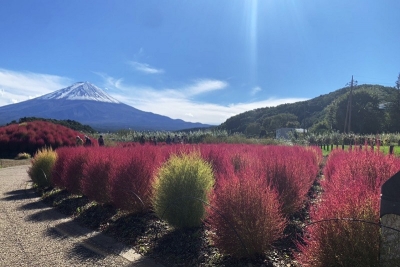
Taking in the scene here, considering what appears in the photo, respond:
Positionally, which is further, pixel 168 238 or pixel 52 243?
pixel 52 243

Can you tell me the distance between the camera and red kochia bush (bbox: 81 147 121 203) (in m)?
Result: 7.21

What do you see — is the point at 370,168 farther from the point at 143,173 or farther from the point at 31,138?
the point at 31,138

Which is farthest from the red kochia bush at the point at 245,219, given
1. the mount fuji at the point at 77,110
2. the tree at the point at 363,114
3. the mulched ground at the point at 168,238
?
the mount fuji at the point at 77,110

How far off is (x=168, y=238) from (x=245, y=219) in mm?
1766

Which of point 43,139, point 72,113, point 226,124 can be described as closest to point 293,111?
point 226,124

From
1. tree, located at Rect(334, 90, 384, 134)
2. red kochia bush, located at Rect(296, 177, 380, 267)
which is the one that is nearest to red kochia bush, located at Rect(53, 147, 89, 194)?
red kochia bush, located at Rect(296, 177, 380, 267)

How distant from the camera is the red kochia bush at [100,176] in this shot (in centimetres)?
721

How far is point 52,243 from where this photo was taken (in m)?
5.26

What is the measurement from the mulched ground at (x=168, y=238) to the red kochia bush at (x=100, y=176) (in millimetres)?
310

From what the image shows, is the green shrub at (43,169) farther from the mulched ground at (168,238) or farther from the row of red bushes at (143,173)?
the mulched ground at (168,238)

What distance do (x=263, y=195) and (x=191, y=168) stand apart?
1.83 meters

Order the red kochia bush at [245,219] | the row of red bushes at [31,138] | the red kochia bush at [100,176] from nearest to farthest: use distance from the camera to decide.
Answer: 1. the red kochia bush at [245,219]
2. the red kochia bush at [100,176]
3. the row of red bushes at [31,138]

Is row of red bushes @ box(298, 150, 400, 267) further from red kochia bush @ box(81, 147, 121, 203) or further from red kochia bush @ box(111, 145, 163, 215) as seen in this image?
red kochia bush @ box(81, 147, 121, 203)

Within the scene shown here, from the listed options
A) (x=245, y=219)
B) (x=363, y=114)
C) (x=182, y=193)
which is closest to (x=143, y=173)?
(x=182, y=193)
